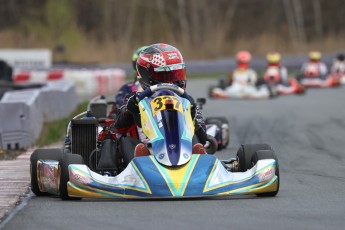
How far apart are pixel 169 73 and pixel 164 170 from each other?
1265 millimetres

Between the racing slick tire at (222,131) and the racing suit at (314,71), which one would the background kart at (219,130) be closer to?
the racing slick tire at (222,131)

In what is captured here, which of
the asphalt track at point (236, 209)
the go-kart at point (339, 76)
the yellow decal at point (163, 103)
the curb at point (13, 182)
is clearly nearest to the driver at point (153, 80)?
the yellow decal at point (163, 103)

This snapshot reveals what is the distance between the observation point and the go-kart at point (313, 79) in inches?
1246

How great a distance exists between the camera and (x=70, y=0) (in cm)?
5422

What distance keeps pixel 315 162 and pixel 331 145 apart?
7.56 feet

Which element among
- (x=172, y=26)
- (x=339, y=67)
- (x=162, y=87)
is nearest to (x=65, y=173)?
(x=162, y=87)

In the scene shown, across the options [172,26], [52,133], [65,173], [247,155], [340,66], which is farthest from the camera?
[172,26]

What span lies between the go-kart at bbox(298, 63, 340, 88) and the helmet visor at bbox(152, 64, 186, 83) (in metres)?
23.1

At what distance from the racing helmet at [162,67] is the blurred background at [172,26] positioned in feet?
109

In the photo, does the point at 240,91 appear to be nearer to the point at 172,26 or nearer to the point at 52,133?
the point at 52,133

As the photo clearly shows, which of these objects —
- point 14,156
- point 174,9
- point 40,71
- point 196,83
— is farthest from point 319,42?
point 14,156

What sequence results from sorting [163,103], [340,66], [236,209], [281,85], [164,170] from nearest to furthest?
[236,209] < [164,170] < [163,103] < [281,85] < [340,66]

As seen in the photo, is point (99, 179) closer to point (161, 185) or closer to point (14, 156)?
point (161, 185)

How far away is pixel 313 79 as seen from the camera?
Answer: 1250 inches
